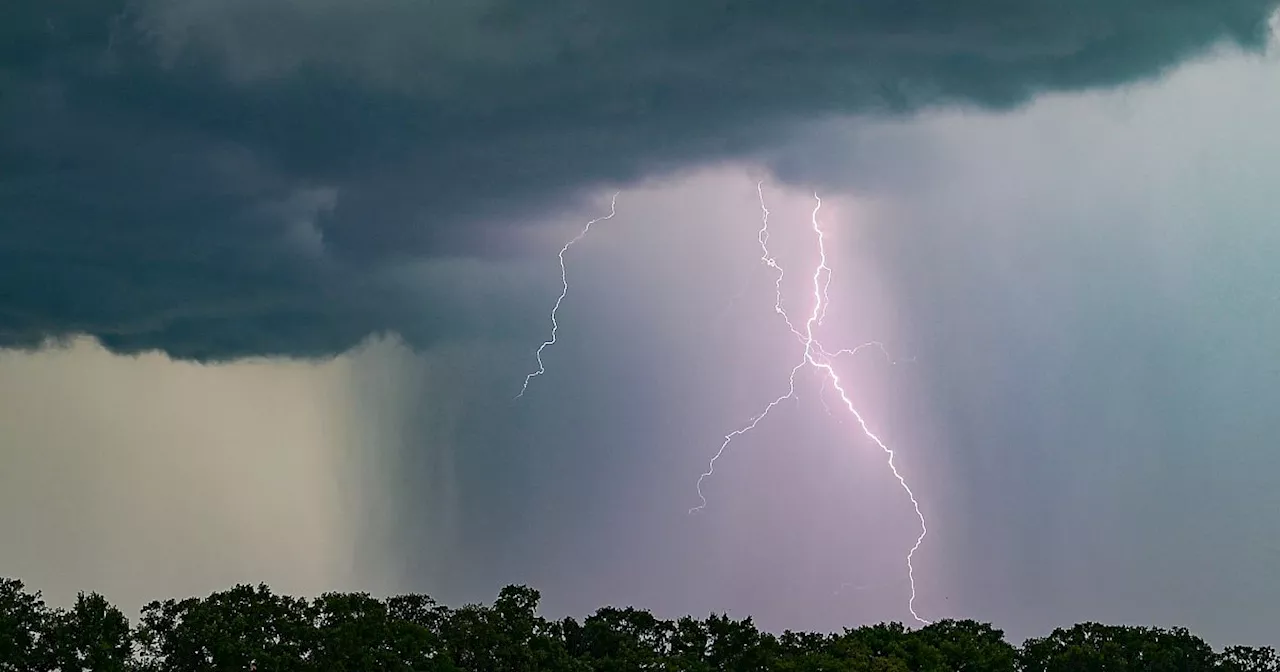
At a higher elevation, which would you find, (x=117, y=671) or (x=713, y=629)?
(x=713, y=629)

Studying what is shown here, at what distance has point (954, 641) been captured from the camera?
9212cm

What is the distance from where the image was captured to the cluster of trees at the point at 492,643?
72688 mm

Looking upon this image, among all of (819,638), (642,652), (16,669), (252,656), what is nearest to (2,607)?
(16,669)

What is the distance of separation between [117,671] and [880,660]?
1575 inches

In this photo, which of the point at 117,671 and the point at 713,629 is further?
the point at 713,629

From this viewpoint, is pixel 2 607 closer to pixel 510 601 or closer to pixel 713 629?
pixel 510 601

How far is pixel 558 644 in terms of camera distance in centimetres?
7988

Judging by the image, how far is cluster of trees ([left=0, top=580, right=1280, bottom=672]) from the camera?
72.7m

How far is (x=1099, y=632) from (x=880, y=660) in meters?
16.4

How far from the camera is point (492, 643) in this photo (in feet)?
256

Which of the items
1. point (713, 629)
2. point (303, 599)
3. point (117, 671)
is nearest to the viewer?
point (117, 671)

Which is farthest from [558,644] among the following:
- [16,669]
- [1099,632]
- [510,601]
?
[1099,632]

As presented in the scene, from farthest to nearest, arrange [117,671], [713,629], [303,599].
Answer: [713,629] → [303,599] → [117,671]

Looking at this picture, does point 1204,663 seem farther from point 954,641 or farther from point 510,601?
point 510,601
